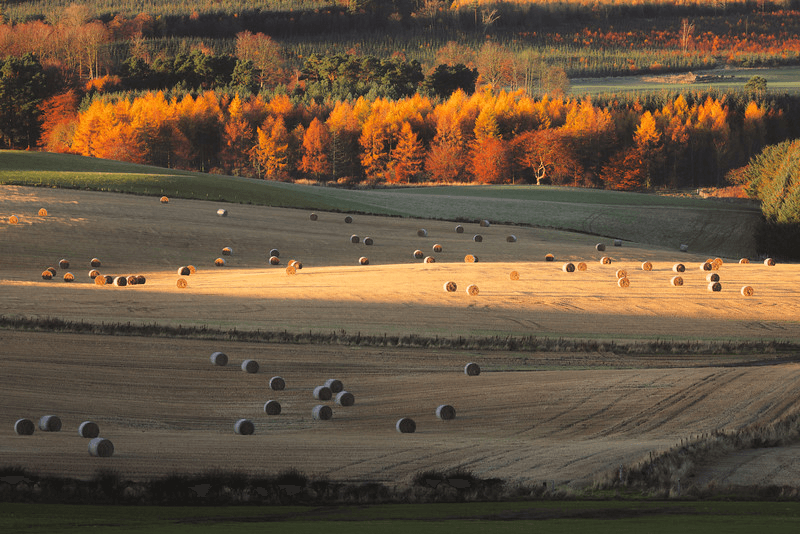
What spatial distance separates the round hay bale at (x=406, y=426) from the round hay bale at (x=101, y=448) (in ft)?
21.1

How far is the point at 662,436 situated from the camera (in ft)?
70.1

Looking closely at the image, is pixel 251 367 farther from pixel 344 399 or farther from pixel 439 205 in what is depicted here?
pixel 439 205

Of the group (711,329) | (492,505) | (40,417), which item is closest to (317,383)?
(40,417)

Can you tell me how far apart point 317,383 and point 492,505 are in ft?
35.6

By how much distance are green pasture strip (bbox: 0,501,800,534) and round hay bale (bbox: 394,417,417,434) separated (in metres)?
6.16

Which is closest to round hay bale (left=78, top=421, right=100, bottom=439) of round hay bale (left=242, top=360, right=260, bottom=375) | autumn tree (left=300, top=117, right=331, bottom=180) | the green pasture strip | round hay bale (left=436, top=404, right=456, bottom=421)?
the green pasture strip

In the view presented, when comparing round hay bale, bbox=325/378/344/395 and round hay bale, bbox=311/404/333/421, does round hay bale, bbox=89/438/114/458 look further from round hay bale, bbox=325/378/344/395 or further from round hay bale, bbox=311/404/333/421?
round hay bale, bbox=325/378/344/395

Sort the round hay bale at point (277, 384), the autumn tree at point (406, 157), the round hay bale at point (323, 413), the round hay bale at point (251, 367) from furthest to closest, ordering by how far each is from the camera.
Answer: the autumn tree at point (406, 157)
the round hay bale at point (251, 367)
the round hay bale at point (277, 384)
the round hay bale at point (323, 413)

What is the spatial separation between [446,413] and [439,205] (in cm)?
5296

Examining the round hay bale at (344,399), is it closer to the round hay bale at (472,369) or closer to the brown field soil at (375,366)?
the brown field soil at (375,366)

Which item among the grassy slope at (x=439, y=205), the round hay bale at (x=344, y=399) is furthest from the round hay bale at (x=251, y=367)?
the grassy slope at (x=439, y=205)

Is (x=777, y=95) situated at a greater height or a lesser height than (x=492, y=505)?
greater

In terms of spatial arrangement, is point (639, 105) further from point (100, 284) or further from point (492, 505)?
point (492, 505)

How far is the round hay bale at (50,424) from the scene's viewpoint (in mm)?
20266
